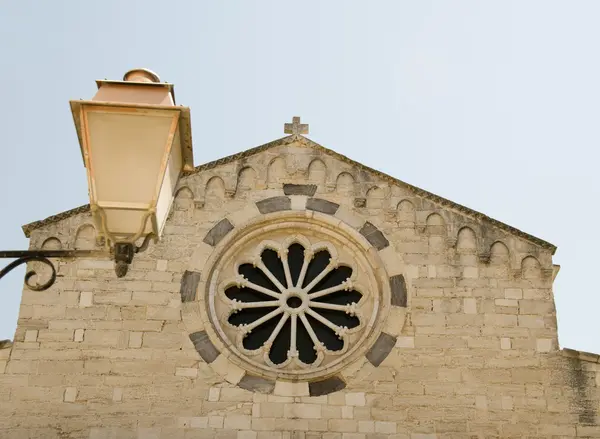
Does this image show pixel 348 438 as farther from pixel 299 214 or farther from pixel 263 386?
pixel 299 214

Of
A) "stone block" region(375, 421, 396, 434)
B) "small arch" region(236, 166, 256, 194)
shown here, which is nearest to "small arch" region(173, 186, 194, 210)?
"small arch" region(236, 166, 256, 194)

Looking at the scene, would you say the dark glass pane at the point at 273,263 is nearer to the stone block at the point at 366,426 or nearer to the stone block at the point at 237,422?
the stone block at the point at 237,422

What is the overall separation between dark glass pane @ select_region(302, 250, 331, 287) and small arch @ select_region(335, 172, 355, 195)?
31.3 inches

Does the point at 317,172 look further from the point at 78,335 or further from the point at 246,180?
the point at 78,335

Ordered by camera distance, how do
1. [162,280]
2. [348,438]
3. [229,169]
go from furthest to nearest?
[229,169] → [162,280] → [348,438]

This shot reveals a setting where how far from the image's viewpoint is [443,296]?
37.6 feet

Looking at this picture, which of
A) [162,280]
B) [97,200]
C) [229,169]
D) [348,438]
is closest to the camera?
[97,200]

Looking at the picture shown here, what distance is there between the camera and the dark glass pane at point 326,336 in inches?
449

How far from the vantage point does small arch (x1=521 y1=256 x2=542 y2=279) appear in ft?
38.3

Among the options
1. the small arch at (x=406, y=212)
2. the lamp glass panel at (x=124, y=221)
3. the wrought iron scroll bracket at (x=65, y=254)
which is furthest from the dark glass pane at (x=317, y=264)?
the lamp glass panel at (x=124, y=221)

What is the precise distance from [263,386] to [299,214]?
2239 millimetres

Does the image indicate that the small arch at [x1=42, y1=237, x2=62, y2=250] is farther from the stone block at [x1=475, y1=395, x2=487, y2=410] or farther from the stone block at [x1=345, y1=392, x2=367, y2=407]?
the stone block at [x1=475, y1=395, x2=487, y2=410]

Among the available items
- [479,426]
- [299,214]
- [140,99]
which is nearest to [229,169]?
[299,214]

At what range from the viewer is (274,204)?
39.7 feet
